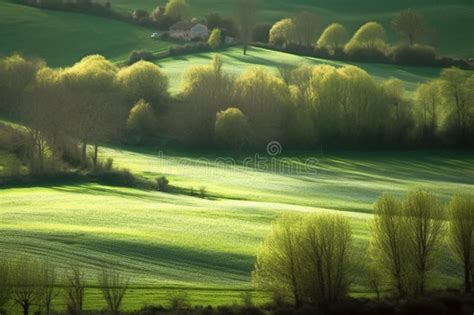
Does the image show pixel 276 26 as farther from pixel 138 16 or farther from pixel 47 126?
pixel 47 126

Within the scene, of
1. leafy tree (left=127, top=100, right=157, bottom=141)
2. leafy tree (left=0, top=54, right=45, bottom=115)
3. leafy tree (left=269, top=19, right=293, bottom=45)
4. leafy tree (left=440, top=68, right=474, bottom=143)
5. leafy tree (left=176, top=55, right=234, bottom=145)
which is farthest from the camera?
leafy tree (left=269, top=19, right=293, bottom=45)

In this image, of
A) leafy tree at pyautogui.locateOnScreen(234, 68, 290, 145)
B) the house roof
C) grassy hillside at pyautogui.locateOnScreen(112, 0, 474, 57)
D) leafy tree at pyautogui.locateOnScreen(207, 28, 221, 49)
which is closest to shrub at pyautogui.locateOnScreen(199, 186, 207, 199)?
leafy tree at pyautogui.locateOnScreen(234, 68, 290, 145)

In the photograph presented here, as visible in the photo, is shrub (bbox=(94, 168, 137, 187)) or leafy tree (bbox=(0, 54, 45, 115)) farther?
leafy tree (bbox=(0, 54, 45, 115))

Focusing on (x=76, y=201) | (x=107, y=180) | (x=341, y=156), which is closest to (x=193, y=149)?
(x=341, y=156)

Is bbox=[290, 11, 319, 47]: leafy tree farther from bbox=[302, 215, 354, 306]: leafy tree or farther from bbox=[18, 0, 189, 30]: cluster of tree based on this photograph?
bbox=[302, 215, 354, 306]: leafy tree

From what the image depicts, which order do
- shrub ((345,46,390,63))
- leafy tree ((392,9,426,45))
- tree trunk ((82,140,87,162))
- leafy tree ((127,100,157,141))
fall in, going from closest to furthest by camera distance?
tree trunk ((82,140,87,162))
leafy tree ((127,100,157,141))
shrub ((345,46,390,63))
leafy tree ((392,9,426,45))

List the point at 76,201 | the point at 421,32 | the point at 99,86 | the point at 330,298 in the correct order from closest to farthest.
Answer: the point at 330,298
the point at 76,201
the point at 99,86
the point at 421,32

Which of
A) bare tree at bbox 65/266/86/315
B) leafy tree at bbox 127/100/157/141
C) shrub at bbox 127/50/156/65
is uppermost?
shrub at bbox 127/50/156/65
